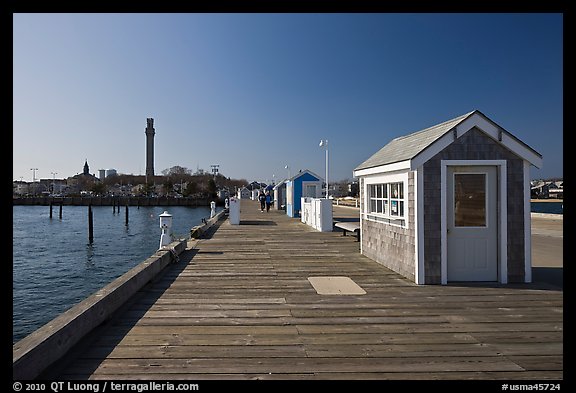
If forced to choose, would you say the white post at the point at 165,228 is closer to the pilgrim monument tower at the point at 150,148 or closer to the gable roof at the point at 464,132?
the gable roof at the point at 464,132

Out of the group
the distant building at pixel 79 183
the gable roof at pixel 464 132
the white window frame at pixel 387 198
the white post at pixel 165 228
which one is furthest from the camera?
the distant building at pixel 79 183

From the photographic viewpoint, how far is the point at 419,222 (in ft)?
20.2

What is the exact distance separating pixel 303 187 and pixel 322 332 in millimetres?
18231

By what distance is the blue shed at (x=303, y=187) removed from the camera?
21.9 metres

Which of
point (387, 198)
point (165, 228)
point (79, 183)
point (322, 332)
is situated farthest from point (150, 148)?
point (322, 332)

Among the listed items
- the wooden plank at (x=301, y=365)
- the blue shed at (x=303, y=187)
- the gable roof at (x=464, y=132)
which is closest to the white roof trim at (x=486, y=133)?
the gable roof at (x=464, y=132)

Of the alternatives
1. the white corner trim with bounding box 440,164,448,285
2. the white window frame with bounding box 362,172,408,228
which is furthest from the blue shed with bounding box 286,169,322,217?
the white corner trim with bounding box 440,164,448,285

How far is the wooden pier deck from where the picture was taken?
322 cm

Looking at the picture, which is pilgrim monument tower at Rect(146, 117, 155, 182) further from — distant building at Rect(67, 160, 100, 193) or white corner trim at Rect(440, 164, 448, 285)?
white corner trim at Rect(440, 164, 448, 285)

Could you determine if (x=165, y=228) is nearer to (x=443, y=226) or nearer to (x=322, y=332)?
(x=322, y=332)

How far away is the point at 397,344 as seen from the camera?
375cm

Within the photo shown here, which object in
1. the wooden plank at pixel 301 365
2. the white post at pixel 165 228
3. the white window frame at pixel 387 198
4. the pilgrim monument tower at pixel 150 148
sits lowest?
the wooden plank at pixel 301 365

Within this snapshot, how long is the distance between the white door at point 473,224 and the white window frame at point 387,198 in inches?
27.5

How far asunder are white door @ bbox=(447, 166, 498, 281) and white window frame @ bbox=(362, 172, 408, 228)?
70 cm
